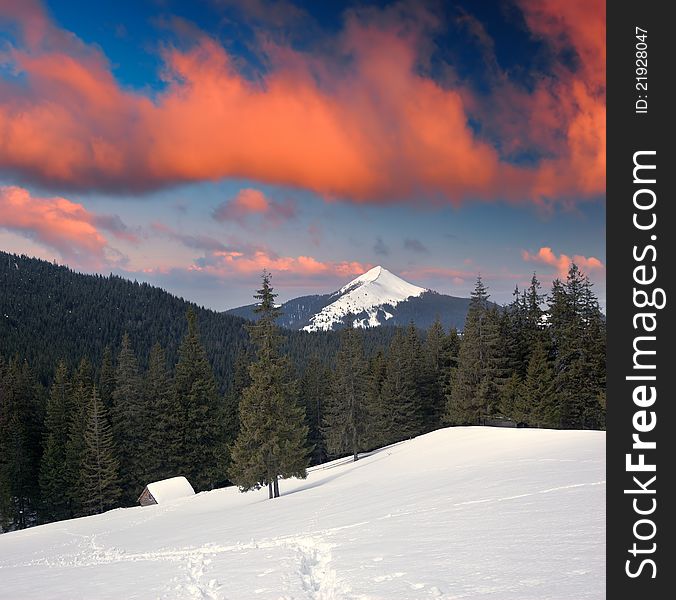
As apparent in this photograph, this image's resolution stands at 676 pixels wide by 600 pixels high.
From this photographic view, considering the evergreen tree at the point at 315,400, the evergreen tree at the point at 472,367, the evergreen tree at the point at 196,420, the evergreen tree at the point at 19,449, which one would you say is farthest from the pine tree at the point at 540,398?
the evergreen tree at the point at 19,449

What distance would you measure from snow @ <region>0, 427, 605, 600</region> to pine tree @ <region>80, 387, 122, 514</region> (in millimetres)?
19152

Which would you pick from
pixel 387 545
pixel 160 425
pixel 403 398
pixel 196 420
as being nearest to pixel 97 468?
pixel 160 425

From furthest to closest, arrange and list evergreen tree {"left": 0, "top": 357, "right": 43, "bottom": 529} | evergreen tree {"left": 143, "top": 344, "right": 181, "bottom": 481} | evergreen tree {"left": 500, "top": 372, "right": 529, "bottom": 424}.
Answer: evergreen tree {"left": 143, "top": 344, "right": 181, "bottom": 481} < evergreen tree {"left": 0, "top": 357, "right": 43, "bottom": 529} < evergreen tree {"left": 500, "top": 372, "right": 529, "bottom": 424}

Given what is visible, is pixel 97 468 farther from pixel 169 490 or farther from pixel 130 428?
pixel 169 490

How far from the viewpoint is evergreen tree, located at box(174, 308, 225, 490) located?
1880 inches

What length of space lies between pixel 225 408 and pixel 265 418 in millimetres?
30025

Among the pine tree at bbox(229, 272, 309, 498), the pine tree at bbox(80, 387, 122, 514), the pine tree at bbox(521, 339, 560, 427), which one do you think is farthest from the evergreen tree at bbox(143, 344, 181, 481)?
the pine tree at bbox(521, 339, 560, 427)

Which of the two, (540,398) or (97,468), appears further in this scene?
(97,468)

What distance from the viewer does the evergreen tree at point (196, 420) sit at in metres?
47.8

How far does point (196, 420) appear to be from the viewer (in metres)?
48.7

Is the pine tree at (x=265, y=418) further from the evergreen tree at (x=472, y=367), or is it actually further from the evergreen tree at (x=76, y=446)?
the evergreen tree at (x=76, y=446)

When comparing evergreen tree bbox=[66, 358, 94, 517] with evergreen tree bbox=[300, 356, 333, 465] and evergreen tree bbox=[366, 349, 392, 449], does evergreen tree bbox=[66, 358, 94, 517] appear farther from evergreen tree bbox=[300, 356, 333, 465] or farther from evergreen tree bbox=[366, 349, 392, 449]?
evergreen tree bbox=[300, 356, 333, 465]
